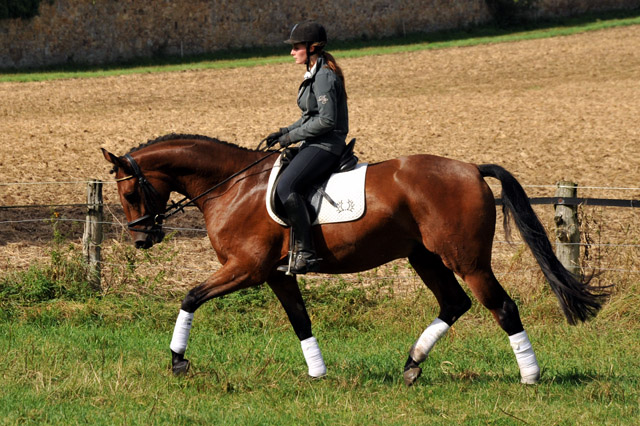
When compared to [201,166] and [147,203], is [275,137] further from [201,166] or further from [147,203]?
[147,203]

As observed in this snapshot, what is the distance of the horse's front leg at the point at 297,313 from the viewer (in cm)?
698

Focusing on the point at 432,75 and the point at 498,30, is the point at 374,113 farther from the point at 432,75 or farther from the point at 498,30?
the point at 498,30

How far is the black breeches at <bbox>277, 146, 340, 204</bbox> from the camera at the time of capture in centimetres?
667

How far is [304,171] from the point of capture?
6.68 m

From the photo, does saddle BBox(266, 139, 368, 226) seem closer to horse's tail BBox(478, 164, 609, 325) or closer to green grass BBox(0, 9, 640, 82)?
horse's tail BBox(478, 164, 609, 325)

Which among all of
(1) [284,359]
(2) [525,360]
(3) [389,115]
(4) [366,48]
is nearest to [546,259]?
(2) [525,360]

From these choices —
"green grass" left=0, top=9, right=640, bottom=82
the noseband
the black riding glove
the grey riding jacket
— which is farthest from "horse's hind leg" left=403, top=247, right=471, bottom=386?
"green grass" left=0, top=9, right=640, bottom=82

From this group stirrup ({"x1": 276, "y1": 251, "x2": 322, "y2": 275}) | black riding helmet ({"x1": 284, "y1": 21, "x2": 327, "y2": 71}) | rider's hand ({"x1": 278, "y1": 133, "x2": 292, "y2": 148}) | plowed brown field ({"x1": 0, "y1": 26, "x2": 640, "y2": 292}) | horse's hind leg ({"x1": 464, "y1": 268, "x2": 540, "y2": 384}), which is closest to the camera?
stirrup ({"x1": 276, "y1": 251, "x2": 322, "y2": 275})

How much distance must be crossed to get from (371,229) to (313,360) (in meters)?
1.24

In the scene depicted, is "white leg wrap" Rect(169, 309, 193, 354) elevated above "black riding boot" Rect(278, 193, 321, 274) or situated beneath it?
situated beneath

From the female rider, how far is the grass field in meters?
1.20

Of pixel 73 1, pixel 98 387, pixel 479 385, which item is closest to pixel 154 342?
pixel 98 387

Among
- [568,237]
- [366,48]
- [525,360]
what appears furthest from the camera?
[366,48]

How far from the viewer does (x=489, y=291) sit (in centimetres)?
669
